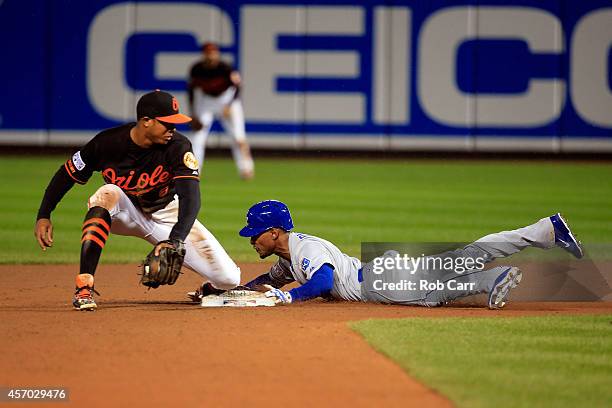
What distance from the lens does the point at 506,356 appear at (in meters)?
5.84

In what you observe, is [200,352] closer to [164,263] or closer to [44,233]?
[164,263]

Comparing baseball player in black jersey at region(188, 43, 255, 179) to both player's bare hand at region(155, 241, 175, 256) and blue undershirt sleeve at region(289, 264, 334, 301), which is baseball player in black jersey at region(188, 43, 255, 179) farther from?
player's bare hand at region(155, 241, 175, 256)

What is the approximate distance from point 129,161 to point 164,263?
32.0 inches

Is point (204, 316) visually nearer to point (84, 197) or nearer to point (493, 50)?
→ point (84, 197)

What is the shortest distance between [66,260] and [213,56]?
8.35 m

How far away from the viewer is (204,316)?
7.09m

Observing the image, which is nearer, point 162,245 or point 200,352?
point 200,352

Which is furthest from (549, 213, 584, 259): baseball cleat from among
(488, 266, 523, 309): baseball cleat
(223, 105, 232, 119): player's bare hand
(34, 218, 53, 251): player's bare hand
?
(223, 105, 232, 119): player's bare hand

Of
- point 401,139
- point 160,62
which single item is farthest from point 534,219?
point 160,62

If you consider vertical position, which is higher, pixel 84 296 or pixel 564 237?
pixel 564 237

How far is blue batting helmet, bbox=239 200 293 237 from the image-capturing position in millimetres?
7340

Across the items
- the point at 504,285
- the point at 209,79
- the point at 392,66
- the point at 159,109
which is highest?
the point at 392,66

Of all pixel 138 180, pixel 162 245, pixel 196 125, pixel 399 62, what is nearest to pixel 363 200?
pixel 196 125

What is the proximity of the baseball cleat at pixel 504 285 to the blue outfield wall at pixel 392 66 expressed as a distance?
640 inches
